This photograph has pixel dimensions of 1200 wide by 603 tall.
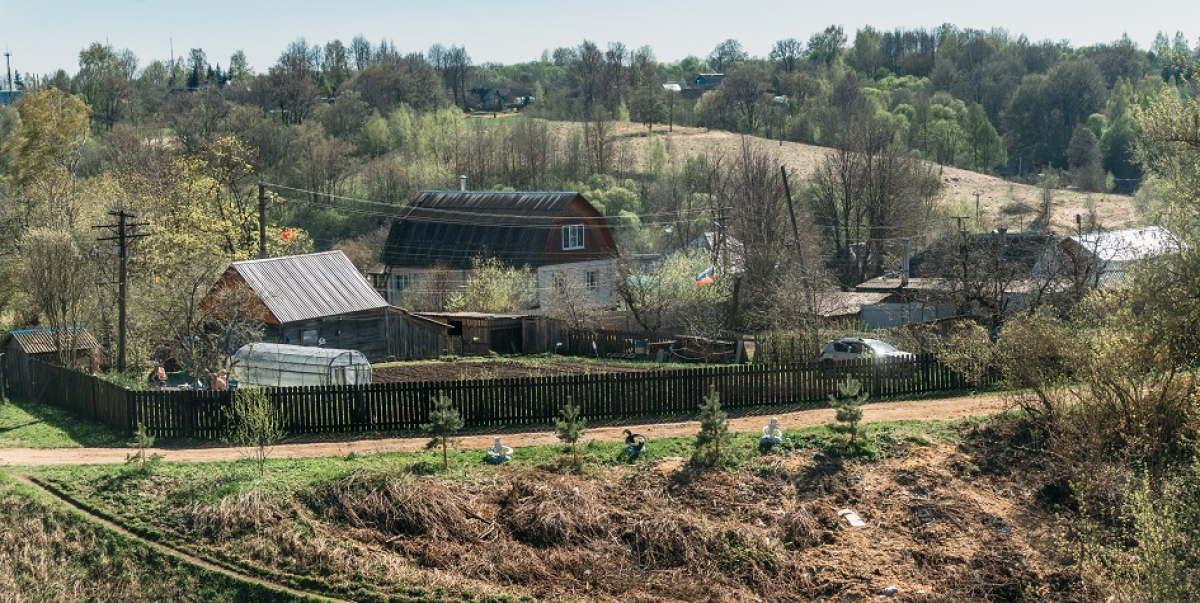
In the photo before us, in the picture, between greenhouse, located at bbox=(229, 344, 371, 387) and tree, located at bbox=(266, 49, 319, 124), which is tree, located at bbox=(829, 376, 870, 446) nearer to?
greenhouse, located at bbox=(229, 344, 371, 387)

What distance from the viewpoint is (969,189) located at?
3812 inches

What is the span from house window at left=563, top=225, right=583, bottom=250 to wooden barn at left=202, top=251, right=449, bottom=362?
699 inches

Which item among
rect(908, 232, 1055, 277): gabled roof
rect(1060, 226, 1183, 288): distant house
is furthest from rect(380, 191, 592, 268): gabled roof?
rect(1060, 226, 1183, 288): distant house

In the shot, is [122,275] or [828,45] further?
[828,45]

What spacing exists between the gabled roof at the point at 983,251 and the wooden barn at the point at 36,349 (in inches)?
1090

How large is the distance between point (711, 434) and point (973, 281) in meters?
19.9

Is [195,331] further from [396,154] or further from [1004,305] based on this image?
[396,154]

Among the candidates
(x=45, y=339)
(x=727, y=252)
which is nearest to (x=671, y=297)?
(x=727, y=252)

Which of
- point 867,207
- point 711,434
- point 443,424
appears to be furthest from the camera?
point 867,207

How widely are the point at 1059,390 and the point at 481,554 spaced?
465 inches

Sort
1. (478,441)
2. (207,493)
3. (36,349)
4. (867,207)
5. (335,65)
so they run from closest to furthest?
(207,493)
(478,441)
(36,349)
(867,207)
(335,65)

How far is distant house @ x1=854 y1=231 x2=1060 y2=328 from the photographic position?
38188 mm

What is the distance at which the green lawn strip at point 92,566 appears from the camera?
18.0m

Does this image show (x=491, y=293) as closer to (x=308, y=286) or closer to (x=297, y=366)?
(x=308, y=286)
